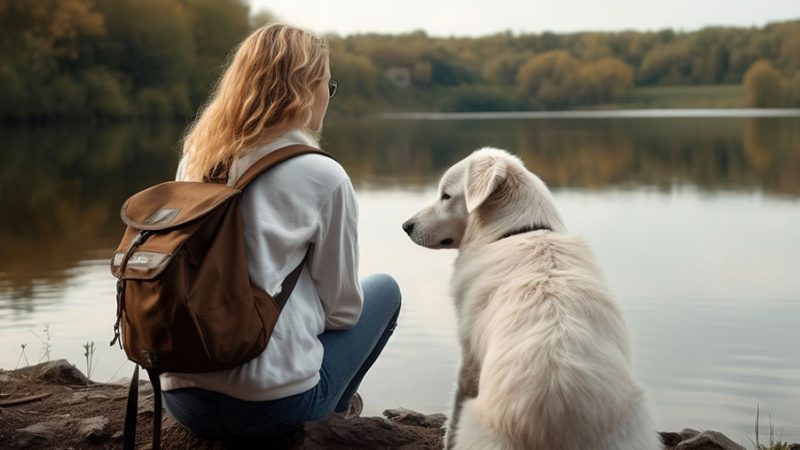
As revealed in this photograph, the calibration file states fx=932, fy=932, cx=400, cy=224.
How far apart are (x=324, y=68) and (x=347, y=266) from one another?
2.39 ft

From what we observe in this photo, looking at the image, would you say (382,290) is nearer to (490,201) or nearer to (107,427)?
(490,201)

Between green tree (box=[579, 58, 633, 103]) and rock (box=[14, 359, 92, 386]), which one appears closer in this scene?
rock (box=[14, 359, 92, 386])

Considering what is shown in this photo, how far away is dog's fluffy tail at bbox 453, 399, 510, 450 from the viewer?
9.60 feet

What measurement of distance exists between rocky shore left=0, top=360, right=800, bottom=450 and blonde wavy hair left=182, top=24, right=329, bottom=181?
102cm

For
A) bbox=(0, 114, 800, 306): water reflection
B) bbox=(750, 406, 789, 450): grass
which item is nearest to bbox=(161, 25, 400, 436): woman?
bbox=(750, 406, 789, 450): grass

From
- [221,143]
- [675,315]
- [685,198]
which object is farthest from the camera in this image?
[685,198]

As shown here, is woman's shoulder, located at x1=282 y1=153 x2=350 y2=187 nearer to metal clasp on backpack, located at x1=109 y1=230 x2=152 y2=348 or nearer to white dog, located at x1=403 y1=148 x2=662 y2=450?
metal clasp on backpack, located at x1=109 y1=230 x2=152 y2=348

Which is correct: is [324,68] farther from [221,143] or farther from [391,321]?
[391,321]

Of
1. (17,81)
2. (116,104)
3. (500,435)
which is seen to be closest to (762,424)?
(500,435)

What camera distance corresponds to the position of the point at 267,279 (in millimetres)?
2990

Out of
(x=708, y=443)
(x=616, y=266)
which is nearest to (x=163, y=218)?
(x=708, y=443)

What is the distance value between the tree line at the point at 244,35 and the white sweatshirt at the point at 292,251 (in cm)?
4515

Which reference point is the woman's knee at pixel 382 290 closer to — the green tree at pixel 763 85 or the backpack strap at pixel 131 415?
the backpack strap at pixel 131 415

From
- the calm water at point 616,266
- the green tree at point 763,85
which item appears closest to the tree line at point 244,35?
the green tree at point 763,85
